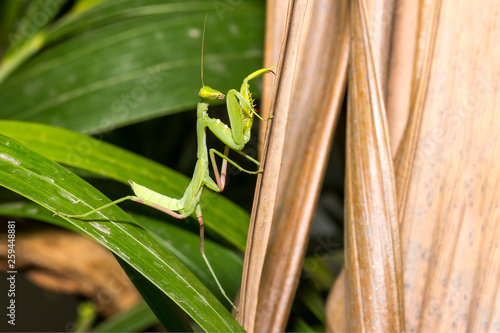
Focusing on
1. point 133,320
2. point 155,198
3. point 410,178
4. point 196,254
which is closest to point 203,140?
point 155,198

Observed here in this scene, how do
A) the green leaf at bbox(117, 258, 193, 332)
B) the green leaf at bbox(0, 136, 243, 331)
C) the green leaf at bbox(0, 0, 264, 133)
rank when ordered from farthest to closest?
the green leaf at bbox(0, 0, 264, 133), the green leaf at bbox(117, 258, 193, 332), the green leaf at bbox(0, 136, 243, 331)

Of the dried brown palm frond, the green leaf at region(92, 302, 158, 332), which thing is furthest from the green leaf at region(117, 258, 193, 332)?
the green leaf at region(92, 302, 158, 332)

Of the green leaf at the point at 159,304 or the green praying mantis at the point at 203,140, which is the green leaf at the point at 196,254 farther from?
the green leaf at the point at 159,304

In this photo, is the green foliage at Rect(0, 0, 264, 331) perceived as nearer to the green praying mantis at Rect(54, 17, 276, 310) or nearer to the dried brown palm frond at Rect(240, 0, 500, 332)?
the green praying mantis at Rect(54, 17, 276, 310)

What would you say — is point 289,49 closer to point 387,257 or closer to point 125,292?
point 387,257

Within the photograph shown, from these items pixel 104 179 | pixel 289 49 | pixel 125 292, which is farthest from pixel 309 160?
pixel 125 292

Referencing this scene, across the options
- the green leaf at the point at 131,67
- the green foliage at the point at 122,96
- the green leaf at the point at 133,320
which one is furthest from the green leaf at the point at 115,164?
the green leaf at the point at 133,320

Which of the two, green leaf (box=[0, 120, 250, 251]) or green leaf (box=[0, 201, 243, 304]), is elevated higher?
green leaf (box=[0, 120, 250, 251])
